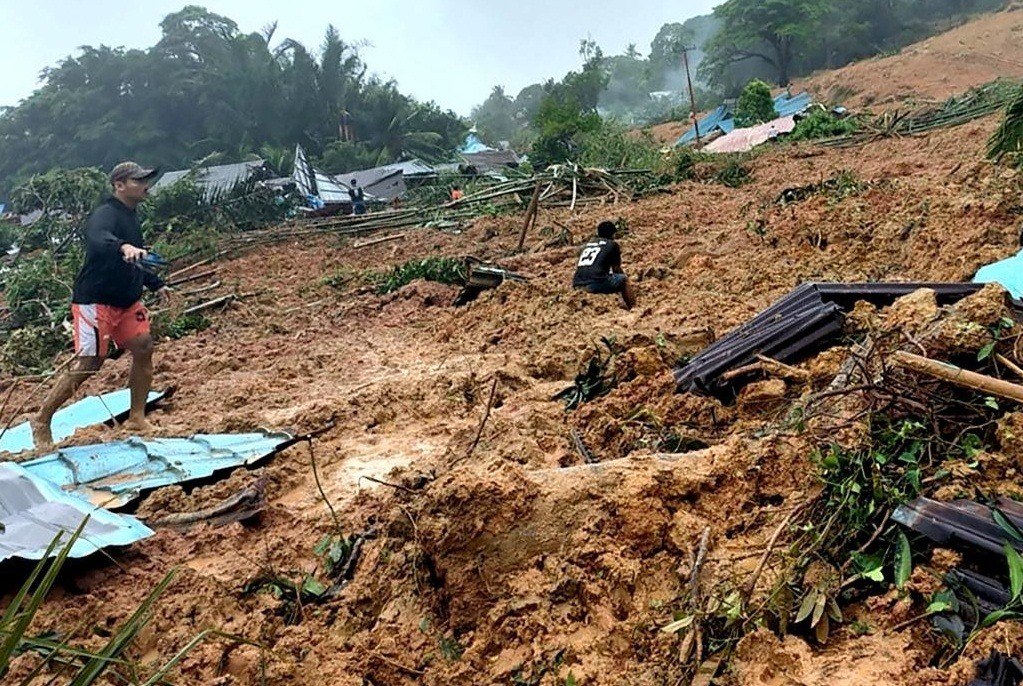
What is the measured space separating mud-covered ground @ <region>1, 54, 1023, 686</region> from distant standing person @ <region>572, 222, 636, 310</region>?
22cm

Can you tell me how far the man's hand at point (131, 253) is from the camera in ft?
13.7

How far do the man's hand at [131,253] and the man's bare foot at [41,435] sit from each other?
3.41 feet

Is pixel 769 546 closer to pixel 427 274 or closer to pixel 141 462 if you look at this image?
pixel 141 462

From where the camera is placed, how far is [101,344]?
14.5 feet

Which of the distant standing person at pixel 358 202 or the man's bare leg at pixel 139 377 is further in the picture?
the distant standing person at pixel 358 202

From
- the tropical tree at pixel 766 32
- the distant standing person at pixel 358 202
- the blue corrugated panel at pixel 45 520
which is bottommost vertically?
the blue corrugated panel at pixel 45 520

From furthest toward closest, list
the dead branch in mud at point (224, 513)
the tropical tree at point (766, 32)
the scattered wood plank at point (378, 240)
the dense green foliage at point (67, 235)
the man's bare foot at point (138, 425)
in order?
the tropical tree at point (766, 32)
the scattered wood plank at point (378, 240)
the dense green foliage at point (67, 235)
the man's bare foot at point (138, 425)
the dead branch in mud at point (224, 513)

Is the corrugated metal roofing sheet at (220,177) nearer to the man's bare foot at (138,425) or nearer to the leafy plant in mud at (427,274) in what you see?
the leafy plant in mud at (427,274)

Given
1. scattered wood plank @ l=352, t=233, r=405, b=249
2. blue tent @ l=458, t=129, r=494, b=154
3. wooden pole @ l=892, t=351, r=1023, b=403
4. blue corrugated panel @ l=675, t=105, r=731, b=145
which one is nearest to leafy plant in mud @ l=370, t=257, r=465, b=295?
scattered wood plank @ l=352, t=233, r=405, b=249

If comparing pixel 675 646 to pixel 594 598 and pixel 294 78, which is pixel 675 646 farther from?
pixel 294 78

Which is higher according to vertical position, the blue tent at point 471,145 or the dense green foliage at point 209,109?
the dense green foliage at point 209,109

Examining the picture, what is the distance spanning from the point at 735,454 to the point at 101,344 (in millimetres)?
3648

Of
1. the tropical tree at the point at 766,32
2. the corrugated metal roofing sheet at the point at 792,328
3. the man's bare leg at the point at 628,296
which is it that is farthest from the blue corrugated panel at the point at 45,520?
the tropical tree at the point at 766,32

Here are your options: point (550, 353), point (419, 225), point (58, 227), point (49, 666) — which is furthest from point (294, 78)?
point (49, 666)
